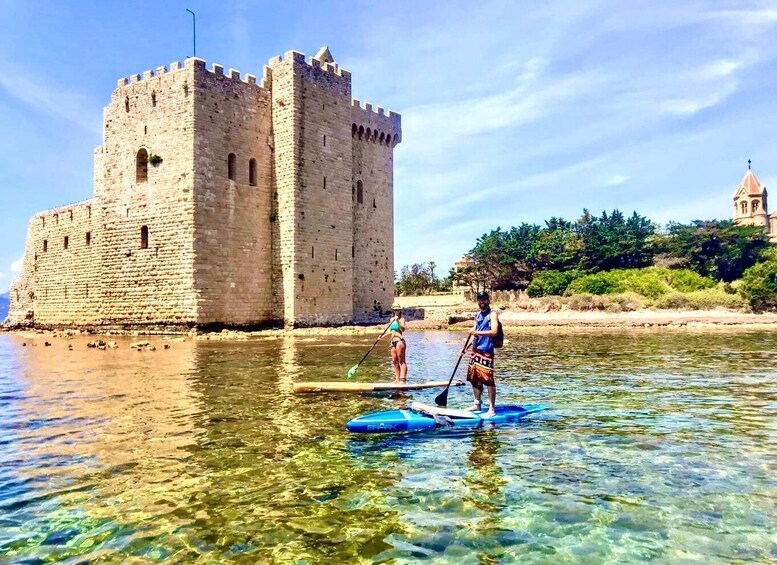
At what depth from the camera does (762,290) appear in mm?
35875

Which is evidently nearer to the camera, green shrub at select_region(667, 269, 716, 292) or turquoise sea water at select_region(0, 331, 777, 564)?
turquoise sea water at select_region(0, 331, 777, 564)

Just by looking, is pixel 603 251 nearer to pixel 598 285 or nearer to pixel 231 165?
pixel 598 285

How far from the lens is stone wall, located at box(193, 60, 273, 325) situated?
25.2 metres

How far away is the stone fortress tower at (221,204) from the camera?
25.3m

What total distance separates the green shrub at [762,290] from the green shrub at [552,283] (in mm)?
11437

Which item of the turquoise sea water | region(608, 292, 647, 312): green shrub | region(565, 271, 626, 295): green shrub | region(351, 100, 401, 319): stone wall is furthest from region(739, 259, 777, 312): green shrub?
the turquoise sea water

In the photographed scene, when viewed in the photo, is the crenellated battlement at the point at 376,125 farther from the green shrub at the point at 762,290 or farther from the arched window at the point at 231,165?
the green shrub at the point at 762,290

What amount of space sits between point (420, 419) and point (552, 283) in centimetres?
3956

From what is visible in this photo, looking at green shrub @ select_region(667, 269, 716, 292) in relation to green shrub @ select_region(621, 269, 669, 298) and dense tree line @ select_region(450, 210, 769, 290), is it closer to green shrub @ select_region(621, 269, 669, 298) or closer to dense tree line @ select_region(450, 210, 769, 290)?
green shrub @ select_region(621, 269, 669, 298)

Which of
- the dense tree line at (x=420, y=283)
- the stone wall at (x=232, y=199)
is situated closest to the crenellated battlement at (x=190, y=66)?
the stone wall at (x=232, y=199)

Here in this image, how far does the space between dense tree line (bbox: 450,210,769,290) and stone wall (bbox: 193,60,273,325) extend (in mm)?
25556

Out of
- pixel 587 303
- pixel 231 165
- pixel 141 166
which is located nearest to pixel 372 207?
pixel 231 165

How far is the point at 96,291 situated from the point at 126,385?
20.2 meters

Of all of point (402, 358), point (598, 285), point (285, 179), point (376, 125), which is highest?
point (376, 125)
